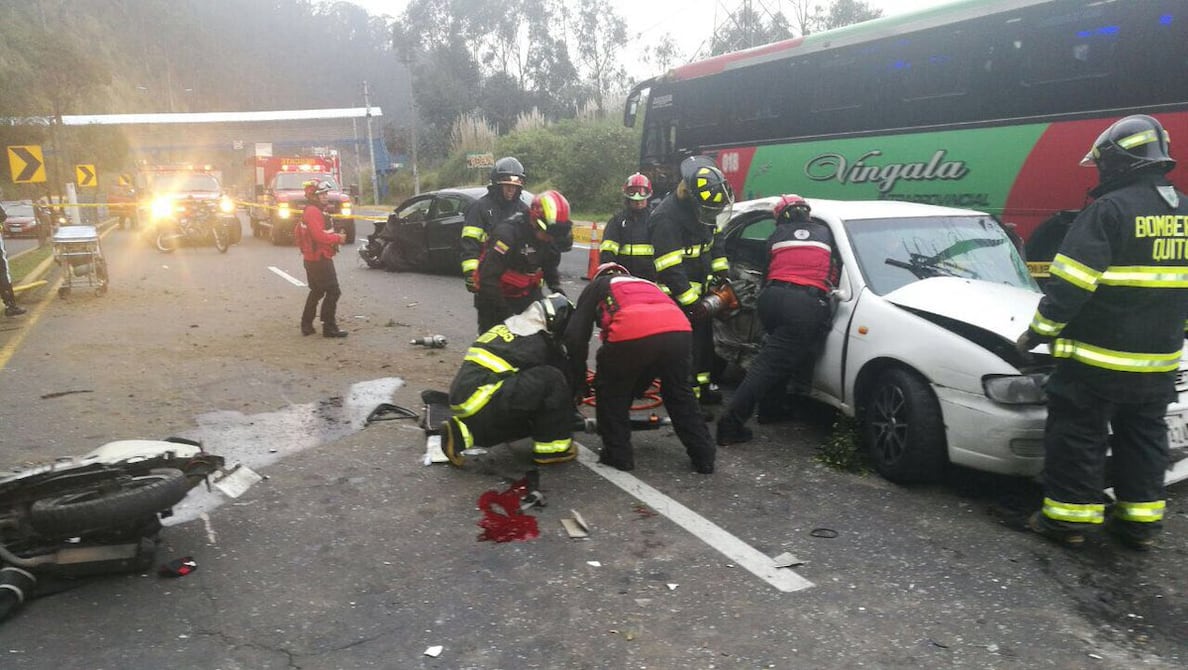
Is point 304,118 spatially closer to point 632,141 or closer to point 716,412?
point 632,141

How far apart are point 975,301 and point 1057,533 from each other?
1.36m

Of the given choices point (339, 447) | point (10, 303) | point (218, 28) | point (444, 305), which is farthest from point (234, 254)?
point (218, 28)

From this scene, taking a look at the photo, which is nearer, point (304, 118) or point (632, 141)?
point (632, 141)

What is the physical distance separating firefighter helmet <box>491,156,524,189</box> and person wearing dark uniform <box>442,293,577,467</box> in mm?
1818

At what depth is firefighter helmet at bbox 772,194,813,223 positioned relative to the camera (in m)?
5.55

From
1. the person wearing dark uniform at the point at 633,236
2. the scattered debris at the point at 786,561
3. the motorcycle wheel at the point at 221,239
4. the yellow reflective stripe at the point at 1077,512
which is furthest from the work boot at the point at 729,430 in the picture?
the motorcycle wheel at the point at 221,239

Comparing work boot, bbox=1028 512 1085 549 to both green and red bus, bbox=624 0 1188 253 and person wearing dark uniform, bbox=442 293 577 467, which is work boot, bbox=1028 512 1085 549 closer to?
person wearing dark uniform, bbox=442 293 577 467

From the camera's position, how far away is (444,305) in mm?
11227

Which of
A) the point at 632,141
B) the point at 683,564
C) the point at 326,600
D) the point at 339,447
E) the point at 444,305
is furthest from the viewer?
the point at 632,141

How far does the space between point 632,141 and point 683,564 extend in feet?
85.3

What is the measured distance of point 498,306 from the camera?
6109mm

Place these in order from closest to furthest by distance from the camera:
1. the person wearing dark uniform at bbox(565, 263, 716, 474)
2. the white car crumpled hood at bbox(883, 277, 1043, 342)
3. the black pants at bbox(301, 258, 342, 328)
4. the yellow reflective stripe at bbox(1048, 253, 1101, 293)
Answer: the yellow reflective stripe at bbox(1048, 253, 1101, 293)
the white car crumpled hood at bbox(883, 277, 1043, 342)
the person wearing dark uniform at bbox(565, 263, 716, 474)
the black pants at bbox(301, 258, 342, 328)

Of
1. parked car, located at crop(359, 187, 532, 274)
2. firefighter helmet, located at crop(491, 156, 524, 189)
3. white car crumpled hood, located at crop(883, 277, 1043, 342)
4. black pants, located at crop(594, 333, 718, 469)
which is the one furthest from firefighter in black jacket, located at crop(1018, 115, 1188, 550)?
parked car, located at crop(359, 187, 532, 274)

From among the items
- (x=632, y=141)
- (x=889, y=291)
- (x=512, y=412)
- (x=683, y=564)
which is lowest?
(x=683, y=564)
